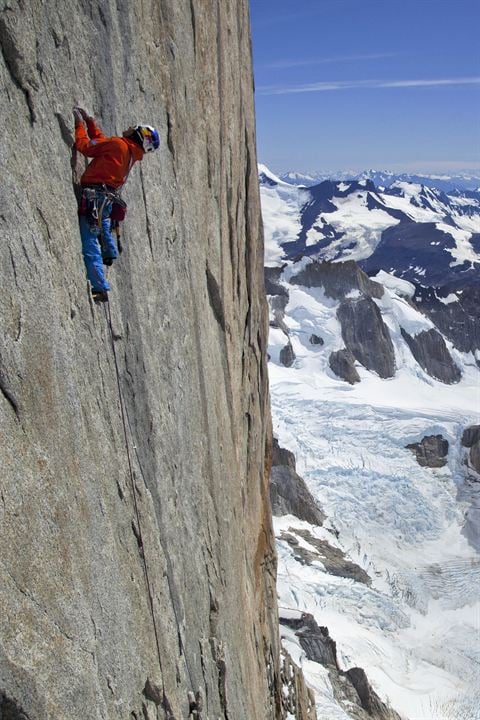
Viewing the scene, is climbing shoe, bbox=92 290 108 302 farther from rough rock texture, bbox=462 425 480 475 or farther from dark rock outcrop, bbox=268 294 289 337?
dark rock outcrop, bbox=268 294 289 337

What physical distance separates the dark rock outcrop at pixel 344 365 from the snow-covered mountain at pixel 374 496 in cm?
21

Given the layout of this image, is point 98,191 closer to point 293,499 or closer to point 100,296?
point 100,296

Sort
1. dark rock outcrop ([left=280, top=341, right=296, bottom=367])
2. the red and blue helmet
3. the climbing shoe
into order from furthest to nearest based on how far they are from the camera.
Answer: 1. dark rock outcrop ([left=280, top=341, right=296, bottom=367])
2. the red and blue helmet
3. the climbing shoe

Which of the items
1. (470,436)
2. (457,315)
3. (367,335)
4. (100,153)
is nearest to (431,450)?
(470,436)

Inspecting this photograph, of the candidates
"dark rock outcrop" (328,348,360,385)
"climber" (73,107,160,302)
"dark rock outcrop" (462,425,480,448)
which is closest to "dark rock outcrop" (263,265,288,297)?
"dark rock outcrop" (328,348,360,385)

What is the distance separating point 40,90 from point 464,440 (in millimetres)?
53934

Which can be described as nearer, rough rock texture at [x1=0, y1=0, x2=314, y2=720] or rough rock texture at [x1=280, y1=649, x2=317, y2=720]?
rough rock texture at [x1=0, y1=0, x2=314, y2=720]

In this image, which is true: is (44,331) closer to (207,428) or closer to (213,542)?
(207,428)

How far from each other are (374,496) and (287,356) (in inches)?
819

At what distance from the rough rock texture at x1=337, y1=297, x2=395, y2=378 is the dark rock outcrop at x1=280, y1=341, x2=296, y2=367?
8.01 meters

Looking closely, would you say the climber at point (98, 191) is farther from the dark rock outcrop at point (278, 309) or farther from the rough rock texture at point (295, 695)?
the dark rock outcrop at point (278, 309)

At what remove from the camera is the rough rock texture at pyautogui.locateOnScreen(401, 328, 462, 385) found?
239ft

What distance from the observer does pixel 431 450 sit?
50.7 metres

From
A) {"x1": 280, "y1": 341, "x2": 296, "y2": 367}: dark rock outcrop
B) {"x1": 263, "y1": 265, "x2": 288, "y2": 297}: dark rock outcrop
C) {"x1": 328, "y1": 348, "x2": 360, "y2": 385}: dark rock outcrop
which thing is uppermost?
{"x1": 263, "y1": 265, "x2": 288, "y2": 297}: dark rock outcrop
